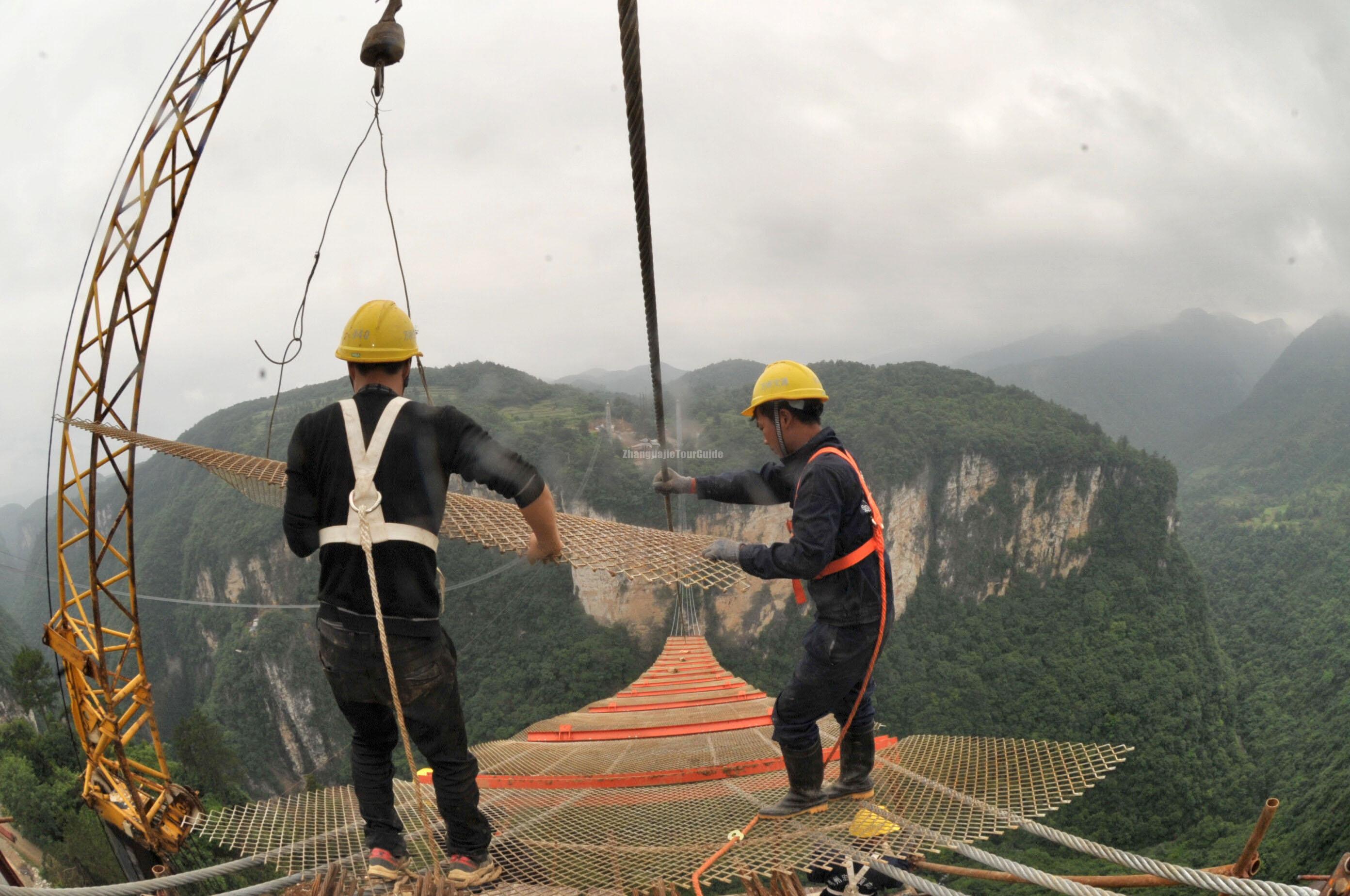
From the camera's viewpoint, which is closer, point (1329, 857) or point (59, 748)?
point (1329, 857)

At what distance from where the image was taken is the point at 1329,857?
896 inches

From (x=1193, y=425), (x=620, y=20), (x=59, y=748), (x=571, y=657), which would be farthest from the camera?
(x=1193, y=425)

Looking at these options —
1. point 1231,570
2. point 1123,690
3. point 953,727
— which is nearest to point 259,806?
point 953,727

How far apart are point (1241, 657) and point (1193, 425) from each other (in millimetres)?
82481

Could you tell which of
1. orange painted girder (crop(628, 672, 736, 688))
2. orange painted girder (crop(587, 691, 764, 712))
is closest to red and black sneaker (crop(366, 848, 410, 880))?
orange painted girder (crop(587, 691, 764, 712))

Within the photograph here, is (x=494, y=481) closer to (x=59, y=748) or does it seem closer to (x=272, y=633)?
(x=59, y=748)

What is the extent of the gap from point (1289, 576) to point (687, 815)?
6966 cm

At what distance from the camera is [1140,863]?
7.04 ft

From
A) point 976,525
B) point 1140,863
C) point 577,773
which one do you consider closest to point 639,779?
point 577,773

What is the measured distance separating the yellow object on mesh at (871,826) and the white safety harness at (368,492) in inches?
66.9

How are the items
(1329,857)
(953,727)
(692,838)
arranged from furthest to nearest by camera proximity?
(953,727)
(1329,857)
(692,838)

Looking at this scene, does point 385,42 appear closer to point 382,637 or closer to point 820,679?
point 382,637

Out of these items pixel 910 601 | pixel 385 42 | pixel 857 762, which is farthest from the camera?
pixel 910 601

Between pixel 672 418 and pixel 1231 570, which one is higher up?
pixel 672 418
